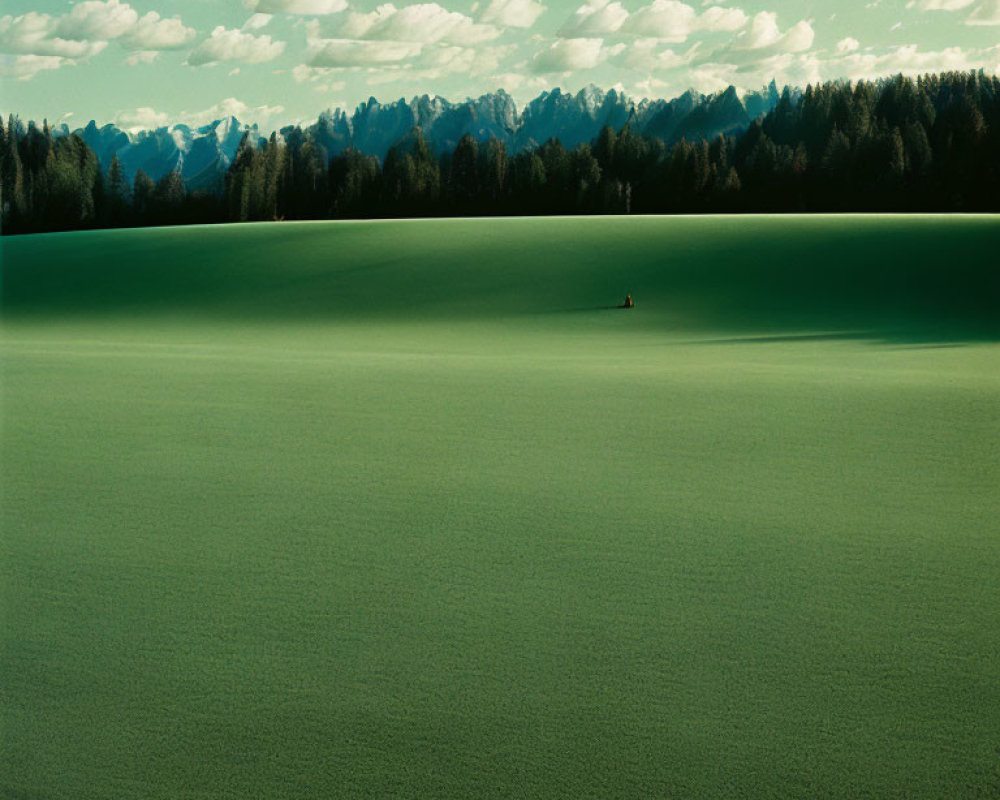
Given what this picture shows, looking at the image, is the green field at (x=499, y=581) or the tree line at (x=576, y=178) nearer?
the green field at (x=499, y=581)

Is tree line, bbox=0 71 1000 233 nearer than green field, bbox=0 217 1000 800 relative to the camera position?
No

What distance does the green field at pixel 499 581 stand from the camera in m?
2.82

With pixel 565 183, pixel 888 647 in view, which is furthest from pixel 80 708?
pixel 565 183

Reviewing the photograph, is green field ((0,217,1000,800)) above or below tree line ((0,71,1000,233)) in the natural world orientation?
below

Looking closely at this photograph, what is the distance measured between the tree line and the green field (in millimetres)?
58695

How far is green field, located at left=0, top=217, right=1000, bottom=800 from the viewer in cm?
282

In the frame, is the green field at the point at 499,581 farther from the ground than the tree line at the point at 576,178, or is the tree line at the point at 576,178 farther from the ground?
the tree line at the point at 576,178

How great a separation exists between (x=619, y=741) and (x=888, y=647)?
119cm

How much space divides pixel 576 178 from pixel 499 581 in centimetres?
6905

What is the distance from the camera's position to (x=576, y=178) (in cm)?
7088

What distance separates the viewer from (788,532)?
15.8 feet

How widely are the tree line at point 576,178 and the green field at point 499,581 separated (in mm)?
58695

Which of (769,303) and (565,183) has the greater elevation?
(565,183)

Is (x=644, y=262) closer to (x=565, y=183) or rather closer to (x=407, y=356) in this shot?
(x=407, y=356)
